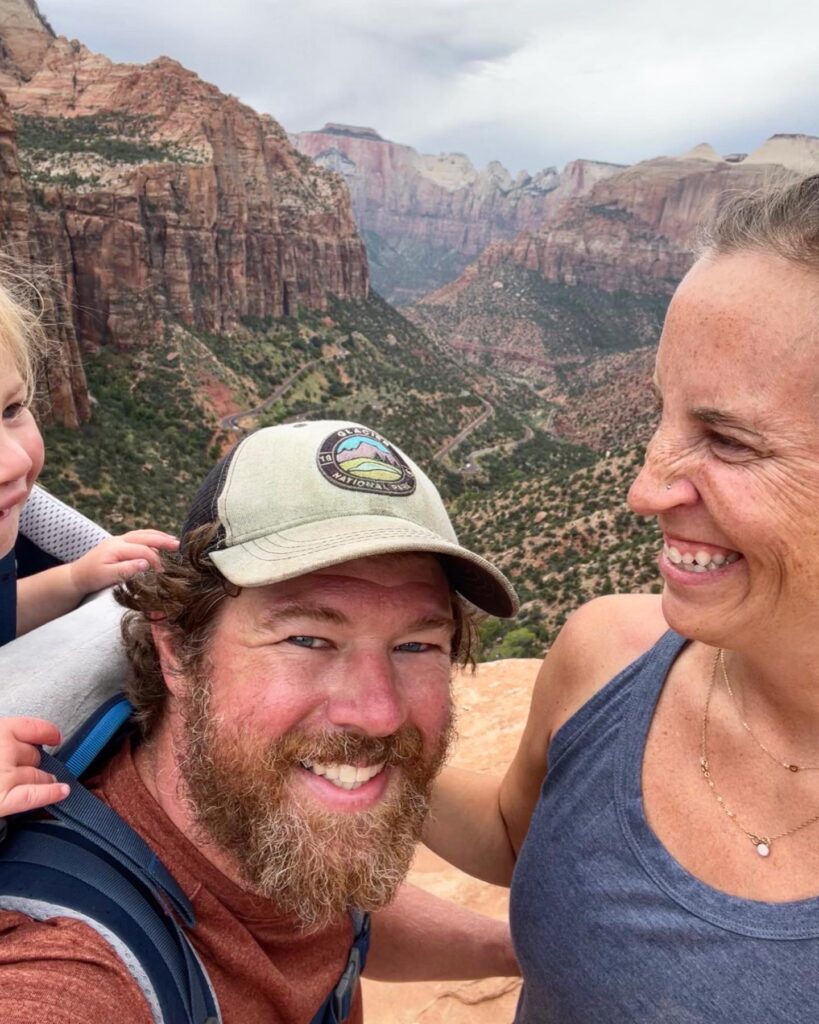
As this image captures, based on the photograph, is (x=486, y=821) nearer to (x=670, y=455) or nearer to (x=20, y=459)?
(x=670, y=455)

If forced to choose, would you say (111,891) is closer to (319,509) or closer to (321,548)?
(321,548)

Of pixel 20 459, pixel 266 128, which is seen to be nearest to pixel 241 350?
pixel 266 128

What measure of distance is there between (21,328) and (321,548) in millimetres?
1698

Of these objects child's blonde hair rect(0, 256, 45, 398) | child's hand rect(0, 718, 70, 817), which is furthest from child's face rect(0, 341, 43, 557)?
child's hand rect(0, 718, 70, 817)

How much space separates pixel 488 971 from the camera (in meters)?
3.09

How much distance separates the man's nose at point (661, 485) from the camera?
168 centimetres

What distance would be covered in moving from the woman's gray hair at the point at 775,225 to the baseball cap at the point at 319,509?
3.24 feet

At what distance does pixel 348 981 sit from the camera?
221cm

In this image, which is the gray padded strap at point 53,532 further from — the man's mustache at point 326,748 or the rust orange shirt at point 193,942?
the man's mustache at point 326,748

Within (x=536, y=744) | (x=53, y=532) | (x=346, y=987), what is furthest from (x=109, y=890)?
(x=53, y=532)

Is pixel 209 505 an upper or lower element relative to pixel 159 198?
lower

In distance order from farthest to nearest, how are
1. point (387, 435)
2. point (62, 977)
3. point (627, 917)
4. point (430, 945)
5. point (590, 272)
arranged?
point (590, 272), point (387, 435), point (430, 945), point (627, 917), point (62, 977)

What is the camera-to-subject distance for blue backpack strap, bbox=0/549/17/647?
263 cm

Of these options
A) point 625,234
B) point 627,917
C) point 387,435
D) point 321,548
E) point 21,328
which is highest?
point 21,328
